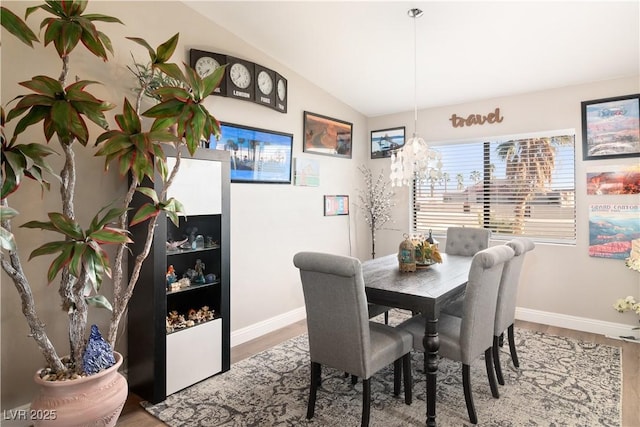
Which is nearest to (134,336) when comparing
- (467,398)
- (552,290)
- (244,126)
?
(244,126)

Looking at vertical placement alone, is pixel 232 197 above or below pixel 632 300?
above

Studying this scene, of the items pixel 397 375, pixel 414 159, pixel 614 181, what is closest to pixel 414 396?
pixel 397 375

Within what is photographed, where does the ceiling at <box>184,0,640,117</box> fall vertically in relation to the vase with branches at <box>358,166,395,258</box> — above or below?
above

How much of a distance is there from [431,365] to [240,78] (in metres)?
2.77

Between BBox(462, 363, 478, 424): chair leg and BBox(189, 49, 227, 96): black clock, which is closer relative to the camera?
BBox(462, 363, 478, 424): chair leg

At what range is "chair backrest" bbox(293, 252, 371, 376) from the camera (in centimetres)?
196

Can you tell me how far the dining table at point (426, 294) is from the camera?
6.92ft

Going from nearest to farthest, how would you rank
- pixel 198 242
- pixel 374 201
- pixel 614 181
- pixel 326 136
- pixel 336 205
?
pixel 198 242, pixel 614 181, pixel 326 136, pixel 336 205, pixel 374 201

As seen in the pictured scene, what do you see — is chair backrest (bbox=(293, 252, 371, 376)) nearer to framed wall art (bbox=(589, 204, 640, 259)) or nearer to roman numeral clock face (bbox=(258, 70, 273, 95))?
roman numeral clock face (bbox=(258, 70, 273, 95))

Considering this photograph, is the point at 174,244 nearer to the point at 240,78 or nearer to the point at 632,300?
the point at 240,78

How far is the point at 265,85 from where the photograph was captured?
359 cm

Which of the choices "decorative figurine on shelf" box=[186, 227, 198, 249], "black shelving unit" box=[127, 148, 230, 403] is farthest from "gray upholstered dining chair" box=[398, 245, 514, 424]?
"decorative figurine on shelf" box=[186, 227, 198, 249]

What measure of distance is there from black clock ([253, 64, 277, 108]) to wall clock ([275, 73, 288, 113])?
0.15ft

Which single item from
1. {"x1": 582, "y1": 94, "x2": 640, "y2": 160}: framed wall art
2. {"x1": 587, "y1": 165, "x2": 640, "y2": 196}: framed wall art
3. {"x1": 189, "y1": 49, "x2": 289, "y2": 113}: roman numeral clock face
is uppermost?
{"x1": 189, "y1": 49, "x2": 289, "y2": 113}: roman numeral clock face
